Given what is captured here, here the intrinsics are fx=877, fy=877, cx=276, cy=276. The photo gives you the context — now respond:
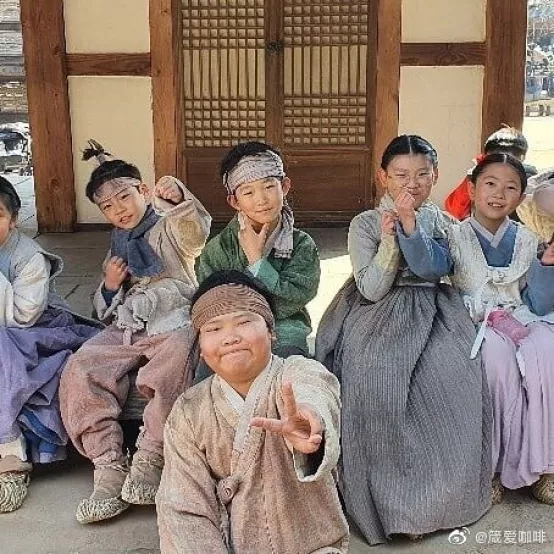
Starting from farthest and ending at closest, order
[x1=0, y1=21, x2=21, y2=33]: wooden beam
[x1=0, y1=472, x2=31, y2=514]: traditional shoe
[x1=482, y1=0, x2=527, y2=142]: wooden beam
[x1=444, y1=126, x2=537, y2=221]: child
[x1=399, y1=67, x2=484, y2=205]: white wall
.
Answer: [x1=0, y1=21, x2=21, y2=33]: wooden beam, [x1=399, y1=67, x2=484, y2=205]: white wall, [x1=482, y1=0, x2=527, y2=142]: wooden beam, [x1=444, y1=126, x2=537, y2=221]: child, [x1=0, y1=472, x2=31, y2=514]: traditional shoe

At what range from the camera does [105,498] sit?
3.05 meters

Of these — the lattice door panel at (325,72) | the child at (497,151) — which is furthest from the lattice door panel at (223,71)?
the child at (497,151)

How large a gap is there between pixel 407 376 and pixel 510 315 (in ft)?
1.66

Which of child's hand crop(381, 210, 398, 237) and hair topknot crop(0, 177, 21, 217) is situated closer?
child's hand crop(381, 210, 398, 237)

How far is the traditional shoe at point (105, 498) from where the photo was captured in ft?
9.88

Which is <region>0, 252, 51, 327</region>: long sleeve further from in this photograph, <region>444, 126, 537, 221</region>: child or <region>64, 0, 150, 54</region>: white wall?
<region>64, 0, 150, 54</region>: white wall

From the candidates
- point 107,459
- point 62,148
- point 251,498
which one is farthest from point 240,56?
point 251,498

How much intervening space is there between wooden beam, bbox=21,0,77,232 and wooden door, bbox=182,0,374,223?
95 centimetres

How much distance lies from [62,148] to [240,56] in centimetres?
157

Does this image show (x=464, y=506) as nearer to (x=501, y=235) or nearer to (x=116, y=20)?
(x=501, y=235)

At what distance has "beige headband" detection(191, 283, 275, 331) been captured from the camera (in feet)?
8.06

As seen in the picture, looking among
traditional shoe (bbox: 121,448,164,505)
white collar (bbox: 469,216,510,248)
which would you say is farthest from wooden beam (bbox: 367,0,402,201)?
traditional shoe (bbox: 121,448,164,505)

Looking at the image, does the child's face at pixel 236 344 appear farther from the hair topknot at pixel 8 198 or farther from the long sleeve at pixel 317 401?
the hair topknot at pixel 8 198

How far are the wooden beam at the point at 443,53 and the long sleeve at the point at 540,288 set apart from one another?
372cm
